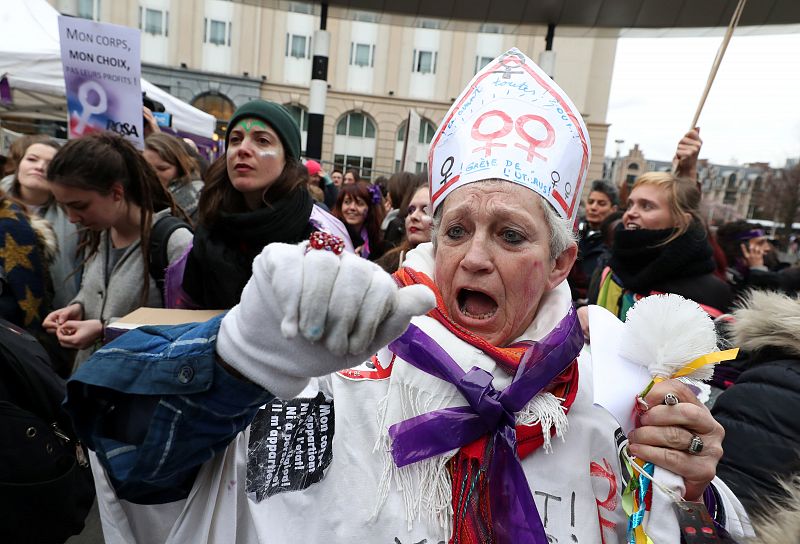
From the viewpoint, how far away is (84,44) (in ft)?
11.7

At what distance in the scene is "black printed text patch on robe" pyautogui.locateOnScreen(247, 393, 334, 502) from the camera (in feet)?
3.79

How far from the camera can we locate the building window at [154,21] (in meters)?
23.9

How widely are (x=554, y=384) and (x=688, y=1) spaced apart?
964 centimetres

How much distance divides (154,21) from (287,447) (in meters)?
28.4

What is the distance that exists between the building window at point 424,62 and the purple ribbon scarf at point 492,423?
91.9 feet

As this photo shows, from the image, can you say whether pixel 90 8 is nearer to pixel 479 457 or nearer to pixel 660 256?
pixel 660 256

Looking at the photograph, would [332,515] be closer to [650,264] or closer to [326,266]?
[326,266]

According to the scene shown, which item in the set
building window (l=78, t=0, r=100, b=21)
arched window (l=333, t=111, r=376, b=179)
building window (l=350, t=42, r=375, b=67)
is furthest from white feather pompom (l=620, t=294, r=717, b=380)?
building window (l=78, t=0, r=100, b=21)

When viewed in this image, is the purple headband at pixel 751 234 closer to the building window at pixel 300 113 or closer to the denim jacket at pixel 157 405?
the denim jacket at pixel 157 405

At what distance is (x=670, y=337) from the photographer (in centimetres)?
116

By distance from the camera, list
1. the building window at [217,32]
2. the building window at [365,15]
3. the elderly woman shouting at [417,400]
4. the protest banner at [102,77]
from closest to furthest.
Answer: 1. the elderly woman shouting at [417,400]
2. the protest banner at [102,77]
3. the building window at [365,15]
4. the building window at [217,32]

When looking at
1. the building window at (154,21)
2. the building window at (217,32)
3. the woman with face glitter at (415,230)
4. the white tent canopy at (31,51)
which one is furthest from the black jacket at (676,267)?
the building window at (154,21)

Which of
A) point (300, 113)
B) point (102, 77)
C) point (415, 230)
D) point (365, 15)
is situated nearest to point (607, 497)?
point (415, 230)

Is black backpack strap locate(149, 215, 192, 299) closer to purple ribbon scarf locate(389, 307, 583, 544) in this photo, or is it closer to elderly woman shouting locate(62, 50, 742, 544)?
elderly woman shouting locate(62, 50, 742, 544)
